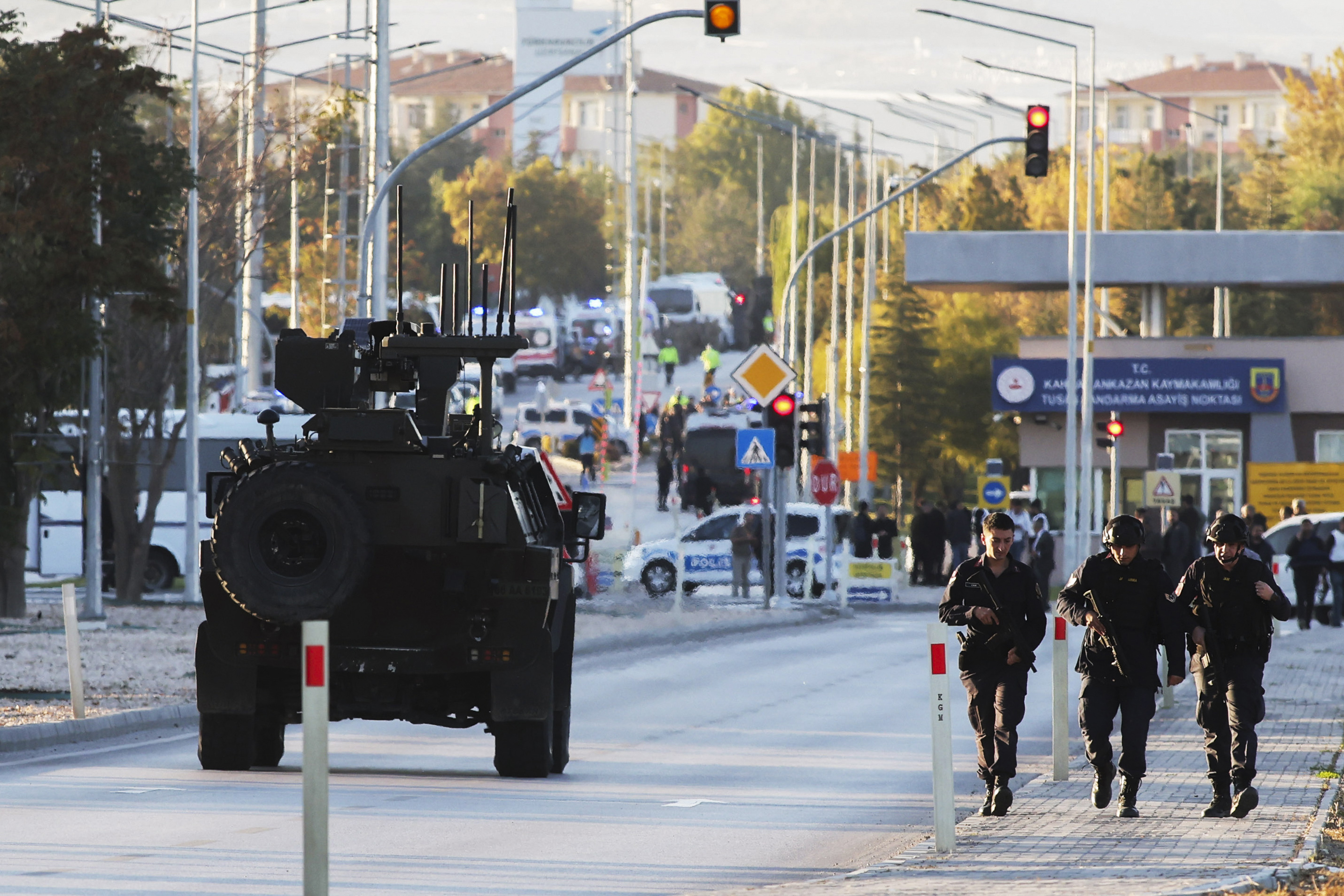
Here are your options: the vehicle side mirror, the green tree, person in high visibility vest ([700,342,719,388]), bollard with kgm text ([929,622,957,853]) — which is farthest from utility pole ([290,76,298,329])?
person in high visibility vest ([700,342,719,388])

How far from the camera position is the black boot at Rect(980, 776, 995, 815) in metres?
11.5

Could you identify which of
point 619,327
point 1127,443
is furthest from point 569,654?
point 619,327

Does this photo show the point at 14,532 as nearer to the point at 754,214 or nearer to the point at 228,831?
the point at 228,831

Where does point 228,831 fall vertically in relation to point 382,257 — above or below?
below

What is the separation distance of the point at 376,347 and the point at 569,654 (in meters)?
2.33

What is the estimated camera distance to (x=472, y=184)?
112 metres

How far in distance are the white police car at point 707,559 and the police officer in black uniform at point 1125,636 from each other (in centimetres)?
2867

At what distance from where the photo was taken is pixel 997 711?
37.7 ft

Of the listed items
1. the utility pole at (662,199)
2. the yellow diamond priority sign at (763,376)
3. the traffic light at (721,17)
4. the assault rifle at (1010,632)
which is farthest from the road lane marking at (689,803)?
the utility pole at (662,199)

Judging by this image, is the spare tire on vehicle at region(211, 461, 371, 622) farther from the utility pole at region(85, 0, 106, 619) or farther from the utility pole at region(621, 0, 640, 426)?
the utility pole at region(621, 0, 640, 426)

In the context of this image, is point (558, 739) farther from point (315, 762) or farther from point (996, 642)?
point (315, 762)

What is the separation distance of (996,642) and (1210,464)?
42.1 m

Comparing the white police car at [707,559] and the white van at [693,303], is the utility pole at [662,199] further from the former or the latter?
the white police car at [707,559]

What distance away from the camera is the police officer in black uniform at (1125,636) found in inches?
441
